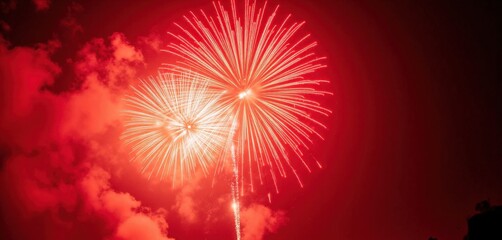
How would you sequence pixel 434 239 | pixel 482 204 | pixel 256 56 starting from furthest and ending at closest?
pixel 434 239
pixel 482 204
pixel 256 56

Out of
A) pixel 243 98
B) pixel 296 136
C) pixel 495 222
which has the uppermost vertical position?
pixel 243 98

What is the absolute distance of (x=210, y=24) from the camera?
20156mm

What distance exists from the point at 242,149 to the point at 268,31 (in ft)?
19.5

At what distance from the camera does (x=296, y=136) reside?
20.1 meters

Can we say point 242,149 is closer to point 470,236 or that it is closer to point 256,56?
point 256,56

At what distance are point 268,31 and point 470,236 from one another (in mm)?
16724

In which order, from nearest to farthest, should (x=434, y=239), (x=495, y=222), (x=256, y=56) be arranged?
(x=256, y=56)
(x=495, y=222)
(x=434, y=239)

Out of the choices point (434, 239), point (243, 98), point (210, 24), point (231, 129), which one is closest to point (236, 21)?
point (210, 24)

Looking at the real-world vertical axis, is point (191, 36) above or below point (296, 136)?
above

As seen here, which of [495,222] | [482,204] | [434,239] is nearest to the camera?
[495,222]

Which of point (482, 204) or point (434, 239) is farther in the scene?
point (434, 239)

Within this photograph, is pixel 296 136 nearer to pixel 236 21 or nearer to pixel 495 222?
pixel 236 21

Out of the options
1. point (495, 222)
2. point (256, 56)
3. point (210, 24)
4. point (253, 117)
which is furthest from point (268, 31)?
point (495, 222)

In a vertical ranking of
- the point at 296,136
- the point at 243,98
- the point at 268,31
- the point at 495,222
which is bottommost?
the point at 495,222
